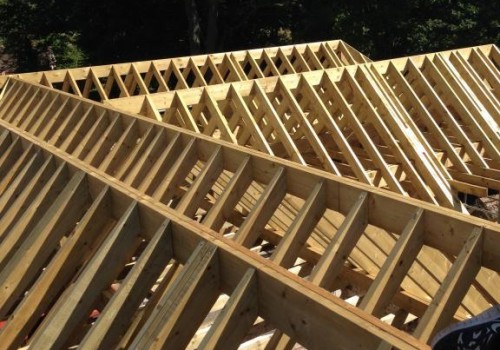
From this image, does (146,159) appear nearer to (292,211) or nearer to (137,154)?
(137,154)

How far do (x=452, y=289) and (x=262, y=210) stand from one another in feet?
3.98

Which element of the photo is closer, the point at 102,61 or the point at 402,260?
the point at 402,260

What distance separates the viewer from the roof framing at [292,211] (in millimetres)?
2494

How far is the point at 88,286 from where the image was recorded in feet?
8.86

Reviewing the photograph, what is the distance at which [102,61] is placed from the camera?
20.4 meters

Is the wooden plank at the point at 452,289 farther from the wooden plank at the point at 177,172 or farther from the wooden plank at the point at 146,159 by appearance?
the wooden plank at the point at 146,159

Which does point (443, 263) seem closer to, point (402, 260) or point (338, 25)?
point (402, 260)

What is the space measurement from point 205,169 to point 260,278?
153 cm

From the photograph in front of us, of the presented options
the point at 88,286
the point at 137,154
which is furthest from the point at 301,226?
the point at 137,154

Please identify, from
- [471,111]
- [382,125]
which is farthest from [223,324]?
[471,111]

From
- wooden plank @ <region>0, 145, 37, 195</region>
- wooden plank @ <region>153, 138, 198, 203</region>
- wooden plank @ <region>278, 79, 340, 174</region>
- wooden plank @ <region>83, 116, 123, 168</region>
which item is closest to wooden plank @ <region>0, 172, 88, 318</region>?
wooden plank @ <region>153, 138, 198, 203</region>

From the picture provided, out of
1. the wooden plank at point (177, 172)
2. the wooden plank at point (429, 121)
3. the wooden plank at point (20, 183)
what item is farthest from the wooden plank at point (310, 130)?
the wooden plank at point (20, 183)

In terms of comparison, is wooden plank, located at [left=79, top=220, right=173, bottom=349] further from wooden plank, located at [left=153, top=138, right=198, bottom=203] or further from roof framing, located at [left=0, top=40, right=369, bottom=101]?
roof framing, located at [left=0, top=40, right=369, bottom=101]

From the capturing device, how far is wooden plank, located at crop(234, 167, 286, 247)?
312 cm
